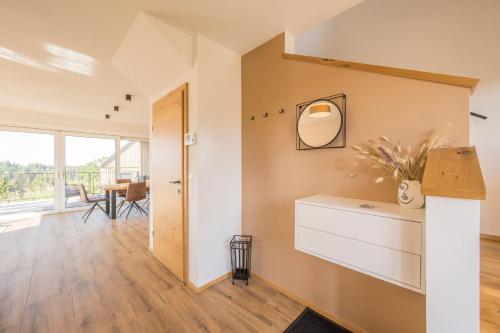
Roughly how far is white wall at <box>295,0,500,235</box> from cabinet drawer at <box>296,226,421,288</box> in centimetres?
196

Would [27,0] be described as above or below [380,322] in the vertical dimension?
above

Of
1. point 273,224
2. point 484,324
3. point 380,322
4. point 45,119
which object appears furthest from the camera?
point 45,119

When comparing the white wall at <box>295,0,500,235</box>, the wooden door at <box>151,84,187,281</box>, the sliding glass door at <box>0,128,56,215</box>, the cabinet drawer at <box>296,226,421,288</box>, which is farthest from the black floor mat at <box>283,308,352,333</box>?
the sliding glass door at <box>0,128,56,215</box>

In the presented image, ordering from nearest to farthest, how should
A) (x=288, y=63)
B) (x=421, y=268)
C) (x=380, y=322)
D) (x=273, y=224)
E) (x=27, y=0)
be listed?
(x=421, y=268) → (x=380, y=322) → (x=27, y=0) → (x=288, y=63) → (x=273, y=224)

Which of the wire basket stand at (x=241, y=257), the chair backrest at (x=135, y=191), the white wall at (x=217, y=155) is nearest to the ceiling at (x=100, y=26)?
the white wall at (x=217, y=155)

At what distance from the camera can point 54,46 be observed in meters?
2.03

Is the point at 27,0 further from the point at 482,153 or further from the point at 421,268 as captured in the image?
the point at 482,153

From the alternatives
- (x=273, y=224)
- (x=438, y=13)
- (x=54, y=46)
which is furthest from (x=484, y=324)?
(x=54, y=46)

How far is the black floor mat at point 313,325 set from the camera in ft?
4.64

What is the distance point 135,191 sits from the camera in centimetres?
421

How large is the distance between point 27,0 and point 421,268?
302 cm

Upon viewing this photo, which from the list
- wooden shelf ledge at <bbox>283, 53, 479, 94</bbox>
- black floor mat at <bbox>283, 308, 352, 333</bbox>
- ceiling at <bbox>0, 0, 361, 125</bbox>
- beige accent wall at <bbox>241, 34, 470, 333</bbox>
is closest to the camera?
wooden shelf ledge at <bbox>283, 53, 479, 94</bbox>

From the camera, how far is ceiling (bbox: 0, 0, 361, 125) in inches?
59.9

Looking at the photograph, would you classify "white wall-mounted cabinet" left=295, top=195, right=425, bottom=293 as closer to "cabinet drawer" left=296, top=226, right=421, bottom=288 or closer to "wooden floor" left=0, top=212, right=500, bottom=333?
"cabinet drawer" left=296, top=226, right=421, bottom=288
